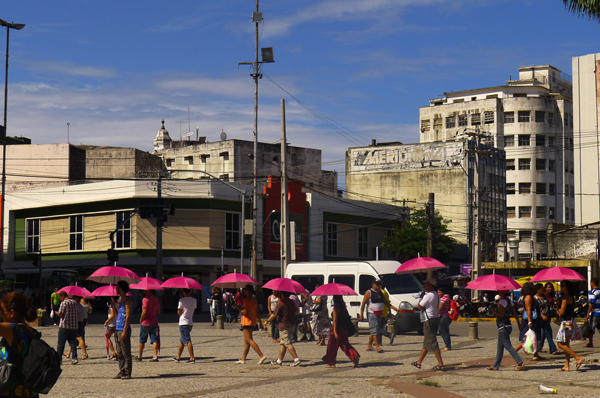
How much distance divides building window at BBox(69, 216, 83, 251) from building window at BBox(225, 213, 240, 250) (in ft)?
31.3

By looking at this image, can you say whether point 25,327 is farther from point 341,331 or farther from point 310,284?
point 310,284

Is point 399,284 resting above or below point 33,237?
below

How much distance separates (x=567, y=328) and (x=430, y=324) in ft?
7.68

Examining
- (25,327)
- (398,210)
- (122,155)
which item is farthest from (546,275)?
(122,155)

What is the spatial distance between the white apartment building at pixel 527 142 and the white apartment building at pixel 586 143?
31314 mm

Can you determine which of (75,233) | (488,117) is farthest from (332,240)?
(488,117)

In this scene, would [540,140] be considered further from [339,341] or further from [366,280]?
[339,341]

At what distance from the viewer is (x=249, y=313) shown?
52.5ft

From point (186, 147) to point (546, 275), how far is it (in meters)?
67.6

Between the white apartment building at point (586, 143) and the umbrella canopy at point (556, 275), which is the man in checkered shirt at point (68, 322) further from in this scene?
the white apartment building at point (586, 143)

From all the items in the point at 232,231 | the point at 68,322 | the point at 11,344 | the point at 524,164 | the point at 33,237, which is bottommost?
the point at 68,322

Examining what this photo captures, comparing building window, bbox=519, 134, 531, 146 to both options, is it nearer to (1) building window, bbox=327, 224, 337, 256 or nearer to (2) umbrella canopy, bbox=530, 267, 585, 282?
(1) building window, bbox=327, 224, 337, 256

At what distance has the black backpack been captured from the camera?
6359mm

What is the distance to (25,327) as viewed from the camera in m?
6.51
